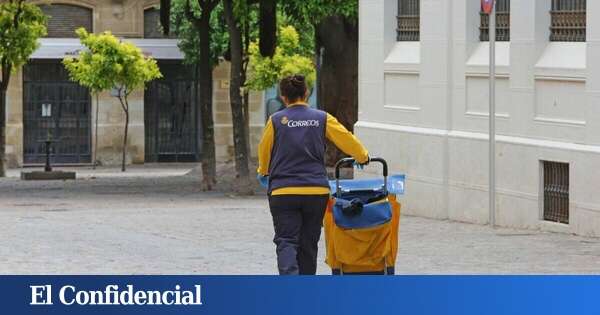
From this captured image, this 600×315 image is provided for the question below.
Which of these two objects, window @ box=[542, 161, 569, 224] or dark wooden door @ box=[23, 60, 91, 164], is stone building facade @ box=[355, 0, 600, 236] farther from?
dark wooden door @ box=[23, 60, 91, 164]

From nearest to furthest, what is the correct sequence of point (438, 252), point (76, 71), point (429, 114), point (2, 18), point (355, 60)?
point (438, 252)
point (429, 114)
point (355, 60)
point (2, 18)
point (76, 71)

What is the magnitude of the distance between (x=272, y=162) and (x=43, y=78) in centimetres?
4462

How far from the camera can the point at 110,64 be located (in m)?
52.2

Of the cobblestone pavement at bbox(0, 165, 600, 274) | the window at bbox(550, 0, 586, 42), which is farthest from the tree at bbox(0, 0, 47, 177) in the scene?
the window at bbox(550, 0, 586, 42)

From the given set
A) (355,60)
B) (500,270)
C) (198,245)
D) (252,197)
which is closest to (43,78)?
(355,60)

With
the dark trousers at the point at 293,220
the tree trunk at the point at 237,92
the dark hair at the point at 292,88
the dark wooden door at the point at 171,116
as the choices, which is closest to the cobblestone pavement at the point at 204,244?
the dark trousers at the point at 293,220

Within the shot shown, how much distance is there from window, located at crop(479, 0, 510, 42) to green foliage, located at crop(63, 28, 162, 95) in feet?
97.9

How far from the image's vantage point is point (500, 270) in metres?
15.8

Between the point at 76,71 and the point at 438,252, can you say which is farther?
the point at 76,71

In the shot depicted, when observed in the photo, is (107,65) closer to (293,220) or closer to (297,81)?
(297,81)

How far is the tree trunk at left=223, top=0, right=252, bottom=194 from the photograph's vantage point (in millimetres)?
33844

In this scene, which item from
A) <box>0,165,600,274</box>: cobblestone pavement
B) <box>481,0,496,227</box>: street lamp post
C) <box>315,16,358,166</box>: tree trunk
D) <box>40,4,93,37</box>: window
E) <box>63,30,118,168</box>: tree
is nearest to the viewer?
<box>0,165,600,274</box>: cobblestone pavement

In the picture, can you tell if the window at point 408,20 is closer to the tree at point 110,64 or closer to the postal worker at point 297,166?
the postal worker at point 297,166

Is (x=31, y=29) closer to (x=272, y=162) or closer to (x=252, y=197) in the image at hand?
(x=252, y=197)
